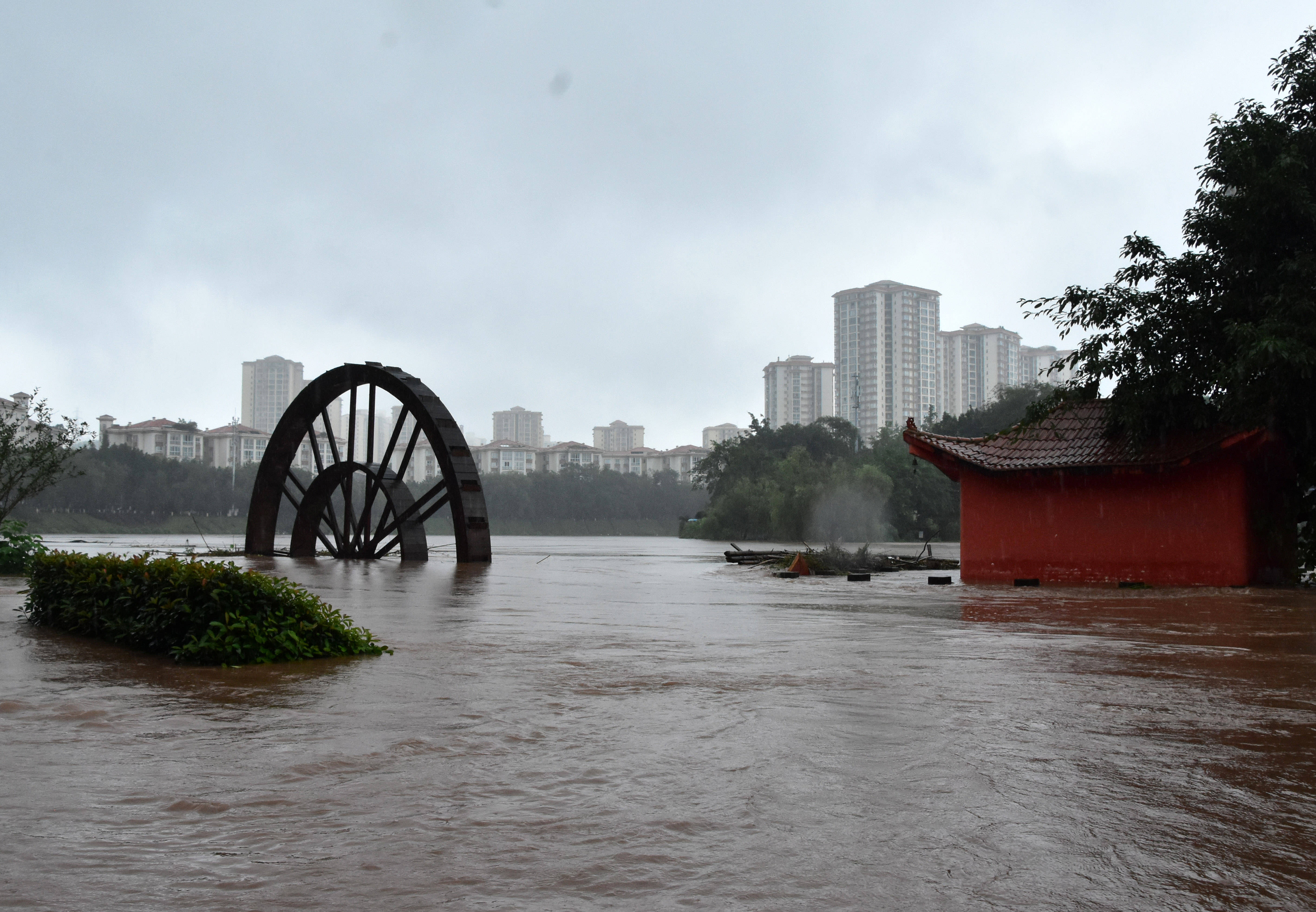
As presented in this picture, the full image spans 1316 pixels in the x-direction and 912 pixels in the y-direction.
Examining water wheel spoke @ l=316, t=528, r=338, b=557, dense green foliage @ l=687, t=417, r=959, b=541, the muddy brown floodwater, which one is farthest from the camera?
dense green foliage @ l=687, t=417, r=959, b=541

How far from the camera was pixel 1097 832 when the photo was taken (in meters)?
3.13

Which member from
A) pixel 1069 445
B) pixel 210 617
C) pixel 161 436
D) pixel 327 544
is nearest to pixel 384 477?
pixel 327 544

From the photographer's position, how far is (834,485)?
194 ft

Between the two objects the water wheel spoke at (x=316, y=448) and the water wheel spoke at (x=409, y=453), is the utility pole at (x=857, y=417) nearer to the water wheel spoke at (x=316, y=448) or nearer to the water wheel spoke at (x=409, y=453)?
the water wheel spoke at (x=316, y=448)

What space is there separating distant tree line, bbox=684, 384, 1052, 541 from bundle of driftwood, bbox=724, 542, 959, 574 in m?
26.1

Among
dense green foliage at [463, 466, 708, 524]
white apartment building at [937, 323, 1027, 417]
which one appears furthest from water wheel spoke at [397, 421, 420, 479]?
white apartment building at [937, 323, 1027, 417]

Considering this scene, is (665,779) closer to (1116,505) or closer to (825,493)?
(1116,505)

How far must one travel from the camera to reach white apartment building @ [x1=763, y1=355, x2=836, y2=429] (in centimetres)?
12800

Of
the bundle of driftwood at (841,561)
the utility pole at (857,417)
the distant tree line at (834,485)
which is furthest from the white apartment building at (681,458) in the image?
the bundle of driftwood at (841,561)

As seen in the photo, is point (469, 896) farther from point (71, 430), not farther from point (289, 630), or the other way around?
point (71, 430)

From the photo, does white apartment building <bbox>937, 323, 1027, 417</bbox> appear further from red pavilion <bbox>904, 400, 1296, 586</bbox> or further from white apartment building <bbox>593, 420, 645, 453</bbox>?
red pavilion <bbox>904, 400, 1296, 586</bbox>

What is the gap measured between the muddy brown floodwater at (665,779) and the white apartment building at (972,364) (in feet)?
369

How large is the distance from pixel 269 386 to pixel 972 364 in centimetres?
8431

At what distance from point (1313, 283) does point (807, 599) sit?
354 inches
